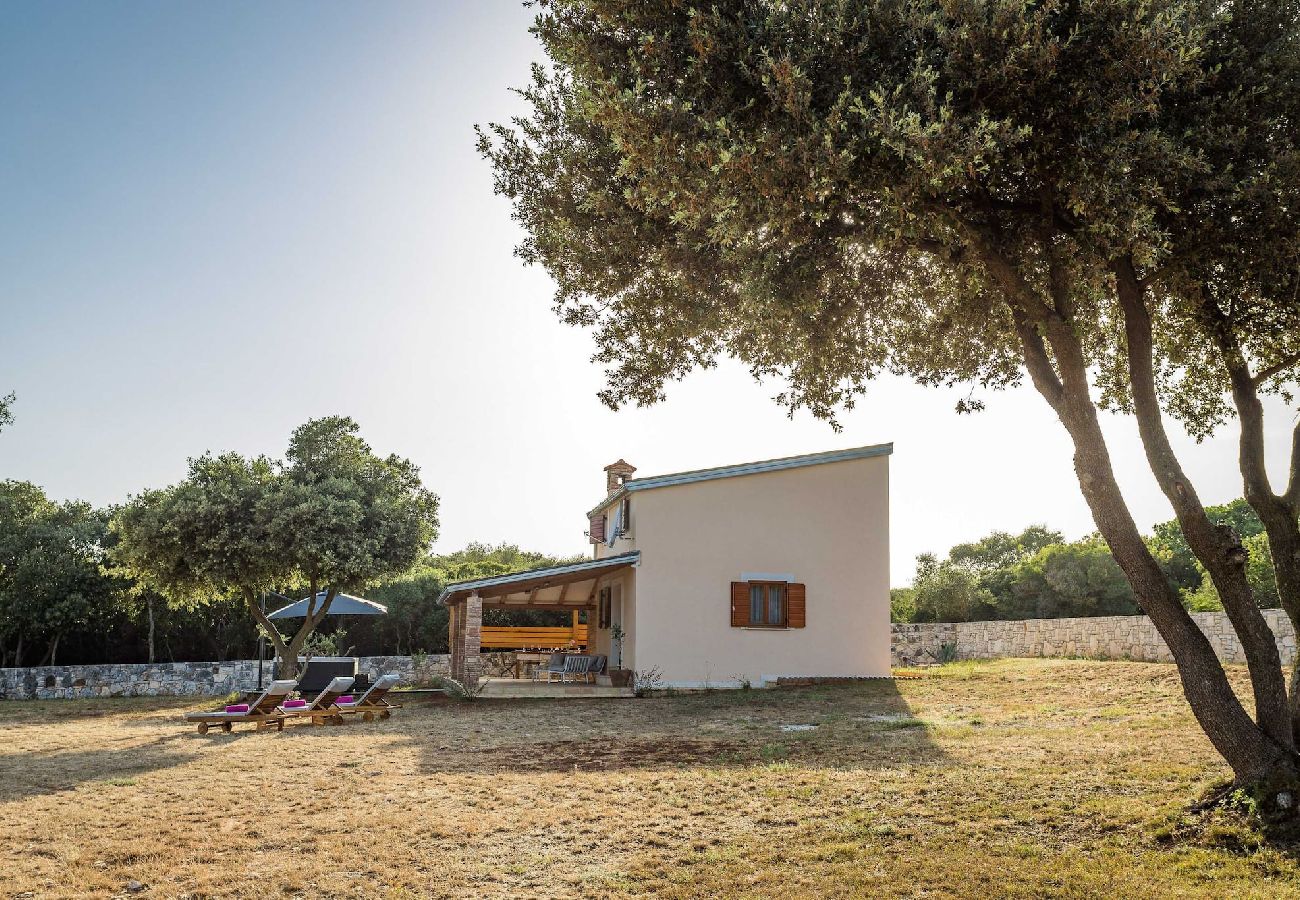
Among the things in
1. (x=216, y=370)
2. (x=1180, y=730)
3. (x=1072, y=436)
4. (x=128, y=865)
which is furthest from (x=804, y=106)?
(x=216, y=370)

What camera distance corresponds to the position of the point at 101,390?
62.6 ft

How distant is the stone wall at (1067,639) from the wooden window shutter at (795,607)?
7355 millimetres

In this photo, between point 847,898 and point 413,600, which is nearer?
point 847,898

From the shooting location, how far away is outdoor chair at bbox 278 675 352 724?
14430 millimetres

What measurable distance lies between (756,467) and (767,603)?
302 centimetres

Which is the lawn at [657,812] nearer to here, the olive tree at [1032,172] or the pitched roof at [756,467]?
the olive tree at [1032,172]

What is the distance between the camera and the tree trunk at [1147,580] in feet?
20.7

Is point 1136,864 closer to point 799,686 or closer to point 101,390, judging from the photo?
point 799,686

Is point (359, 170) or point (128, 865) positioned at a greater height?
point (359, 170)

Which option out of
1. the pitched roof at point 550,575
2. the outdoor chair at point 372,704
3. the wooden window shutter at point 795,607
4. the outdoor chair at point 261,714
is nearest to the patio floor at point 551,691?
the pitched roof at point 550,575

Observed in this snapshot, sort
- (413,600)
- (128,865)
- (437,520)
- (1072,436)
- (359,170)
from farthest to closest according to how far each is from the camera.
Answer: (413,600), (437,520), (359,170), (1072,436), (128,865)

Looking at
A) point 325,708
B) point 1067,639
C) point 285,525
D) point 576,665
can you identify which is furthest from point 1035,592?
point 325,708

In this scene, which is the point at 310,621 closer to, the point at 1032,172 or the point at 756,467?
the point at 756,467

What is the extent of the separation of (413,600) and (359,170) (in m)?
18.3
